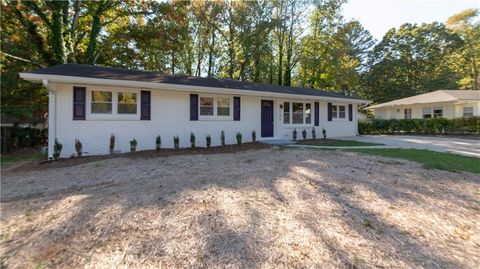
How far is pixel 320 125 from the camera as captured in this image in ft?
52.4

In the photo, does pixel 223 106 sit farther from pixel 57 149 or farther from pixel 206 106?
pixel 57 149

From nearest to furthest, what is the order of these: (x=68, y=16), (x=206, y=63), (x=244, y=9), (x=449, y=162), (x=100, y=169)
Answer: (x=100, y=169) < (x=449, y=162) < (x=68, y=16) < (x=244, y=9) < (x=206, y=63)

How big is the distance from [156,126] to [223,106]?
3.37m

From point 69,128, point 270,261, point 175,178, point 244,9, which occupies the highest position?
→ point 244,9

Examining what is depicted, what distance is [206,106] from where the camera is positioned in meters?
12.0

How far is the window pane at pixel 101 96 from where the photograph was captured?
958cm

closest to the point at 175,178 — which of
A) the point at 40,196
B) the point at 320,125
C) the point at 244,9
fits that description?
the point at 40,196

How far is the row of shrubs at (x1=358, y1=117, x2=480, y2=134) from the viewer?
62.5ft

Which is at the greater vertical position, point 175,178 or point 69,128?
point 69,128

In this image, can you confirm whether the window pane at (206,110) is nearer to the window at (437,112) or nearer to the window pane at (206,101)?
the window pane at (206,101)

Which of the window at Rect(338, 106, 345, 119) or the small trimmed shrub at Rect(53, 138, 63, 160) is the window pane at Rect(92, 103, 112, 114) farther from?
the window at Rect(338, 106, 345, 119)

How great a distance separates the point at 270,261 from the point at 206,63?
2659cm

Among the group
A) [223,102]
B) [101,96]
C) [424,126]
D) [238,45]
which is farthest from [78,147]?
[424,126]

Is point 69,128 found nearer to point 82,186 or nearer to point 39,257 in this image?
point 82,186
